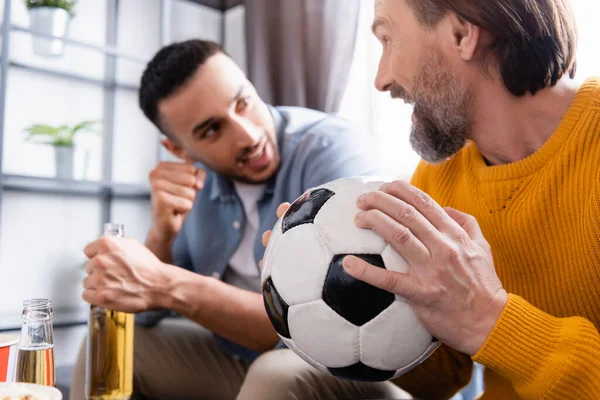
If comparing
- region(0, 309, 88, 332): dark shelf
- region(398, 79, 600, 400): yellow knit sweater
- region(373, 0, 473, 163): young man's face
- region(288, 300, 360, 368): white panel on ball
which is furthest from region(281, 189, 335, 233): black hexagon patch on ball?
region(0, 309, 88, 332): dark shelf

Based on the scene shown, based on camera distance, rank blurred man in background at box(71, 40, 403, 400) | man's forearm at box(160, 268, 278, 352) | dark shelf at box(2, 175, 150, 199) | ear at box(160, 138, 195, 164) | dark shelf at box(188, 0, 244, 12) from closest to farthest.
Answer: man's forearm at box(160, 268, 278, 352) → blurred man in background at box(71, 40, 403, 400) → ear at box(160, 138, 195, 164) → dark shelf at box(2, 175, 150, 199) → dark shelf at box(188, 0, 244, 12)

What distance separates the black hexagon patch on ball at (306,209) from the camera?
0.82 meters

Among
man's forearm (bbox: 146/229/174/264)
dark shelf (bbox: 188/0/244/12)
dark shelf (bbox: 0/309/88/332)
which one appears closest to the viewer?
man's forearm (bbox: 146/229/174/264)

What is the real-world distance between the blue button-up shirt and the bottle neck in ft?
2.63

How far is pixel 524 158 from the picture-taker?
107 cm

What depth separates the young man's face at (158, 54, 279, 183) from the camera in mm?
1674

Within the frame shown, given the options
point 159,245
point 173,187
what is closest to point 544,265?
point 173,187

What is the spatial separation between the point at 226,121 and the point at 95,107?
1.54 m

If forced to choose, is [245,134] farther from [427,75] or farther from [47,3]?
[47,3]

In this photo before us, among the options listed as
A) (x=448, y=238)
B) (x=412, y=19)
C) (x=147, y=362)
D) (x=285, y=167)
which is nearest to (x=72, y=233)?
(x=147, y=362)

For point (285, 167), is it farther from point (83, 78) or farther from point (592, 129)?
point (83, 78)

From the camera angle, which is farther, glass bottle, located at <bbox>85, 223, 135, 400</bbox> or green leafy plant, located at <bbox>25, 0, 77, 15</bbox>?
green leafy plant, located at <bbox>25, 0, 77, 15</bbox>

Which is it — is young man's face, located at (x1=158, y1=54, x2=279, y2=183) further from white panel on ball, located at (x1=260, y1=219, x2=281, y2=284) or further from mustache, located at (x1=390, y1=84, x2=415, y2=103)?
white panel on ball, located at (x1=260, y1=219, x2=281, y2=284)

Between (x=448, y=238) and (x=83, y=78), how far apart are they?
8.54ft
